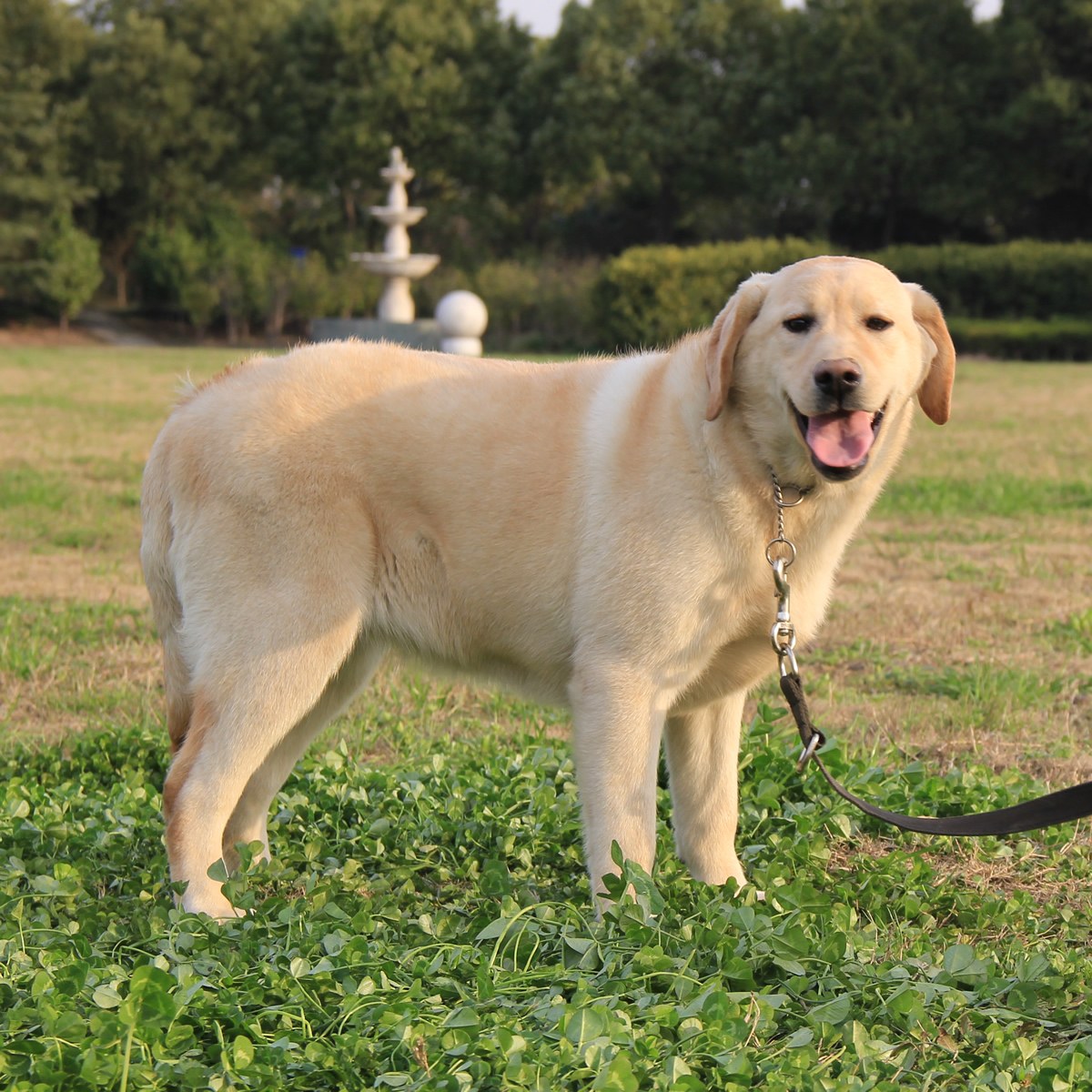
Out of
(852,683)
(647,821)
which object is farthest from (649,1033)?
(852,683)

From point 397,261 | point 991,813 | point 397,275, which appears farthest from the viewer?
point 397,275

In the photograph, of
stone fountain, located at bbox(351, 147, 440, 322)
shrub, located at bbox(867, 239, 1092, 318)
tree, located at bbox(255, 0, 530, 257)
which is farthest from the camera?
tree, located at bbox(255, 0, 530, 257)

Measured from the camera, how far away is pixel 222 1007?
2.77 meters

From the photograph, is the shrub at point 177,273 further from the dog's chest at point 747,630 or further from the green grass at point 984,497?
the dog's chest at point 747,630

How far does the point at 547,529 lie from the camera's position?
3.55m

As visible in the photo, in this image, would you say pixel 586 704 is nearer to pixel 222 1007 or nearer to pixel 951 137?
pixel 222 1007

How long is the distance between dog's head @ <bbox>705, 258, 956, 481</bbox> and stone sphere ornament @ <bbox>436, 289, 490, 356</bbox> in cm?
1708

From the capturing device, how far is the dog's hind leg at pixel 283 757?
12.7 feet

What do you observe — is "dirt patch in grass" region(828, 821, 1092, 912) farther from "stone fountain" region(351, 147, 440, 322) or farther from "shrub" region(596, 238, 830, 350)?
"stone fountain" region(351, 147, 440, 322)

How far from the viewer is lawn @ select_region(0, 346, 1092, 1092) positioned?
105 inches

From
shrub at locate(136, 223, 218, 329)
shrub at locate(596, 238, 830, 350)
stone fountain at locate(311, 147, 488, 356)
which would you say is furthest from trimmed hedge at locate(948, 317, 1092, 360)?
shrub at locate(136, 223, 218, 329)

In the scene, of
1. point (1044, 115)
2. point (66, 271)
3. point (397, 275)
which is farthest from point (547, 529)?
point (1044, 115)

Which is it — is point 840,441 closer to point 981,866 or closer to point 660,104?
point 981,866

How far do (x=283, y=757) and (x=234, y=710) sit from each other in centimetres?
48
